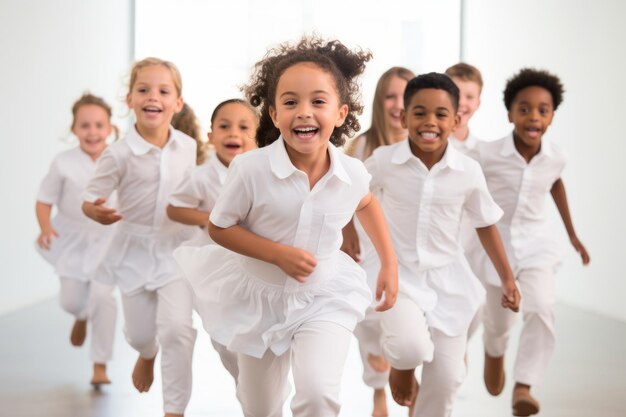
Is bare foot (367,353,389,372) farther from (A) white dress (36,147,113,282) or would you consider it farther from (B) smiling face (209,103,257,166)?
(A) white dress (36,147,113,282)

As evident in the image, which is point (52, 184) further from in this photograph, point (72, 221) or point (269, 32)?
point (269, 32)

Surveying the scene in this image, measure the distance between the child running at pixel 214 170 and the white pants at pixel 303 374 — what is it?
3.19ft

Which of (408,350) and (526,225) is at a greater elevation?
(526,225)

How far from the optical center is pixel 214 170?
3986 mm

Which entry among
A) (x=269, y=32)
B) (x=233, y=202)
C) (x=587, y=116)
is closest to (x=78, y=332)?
(x=233, y=202)

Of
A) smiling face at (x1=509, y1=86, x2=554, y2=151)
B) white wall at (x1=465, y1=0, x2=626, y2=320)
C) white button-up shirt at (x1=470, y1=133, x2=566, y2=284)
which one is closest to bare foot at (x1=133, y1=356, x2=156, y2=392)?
white button-up shirt at (x1=470, y1=133, x2=566, y2=284)

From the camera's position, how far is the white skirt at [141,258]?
4.06 meters

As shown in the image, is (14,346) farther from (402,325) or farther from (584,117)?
(584,117)

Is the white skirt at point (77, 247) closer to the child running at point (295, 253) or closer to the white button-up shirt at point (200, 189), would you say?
the white button-up shirt at point (200, 189)

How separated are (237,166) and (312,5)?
28.9 feet

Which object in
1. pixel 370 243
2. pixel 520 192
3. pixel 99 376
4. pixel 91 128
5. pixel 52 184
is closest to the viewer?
pixel 370 243

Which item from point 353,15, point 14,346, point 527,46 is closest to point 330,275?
point 14,346

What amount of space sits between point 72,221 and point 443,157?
2630 mm

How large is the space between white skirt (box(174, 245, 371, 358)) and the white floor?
136cm
